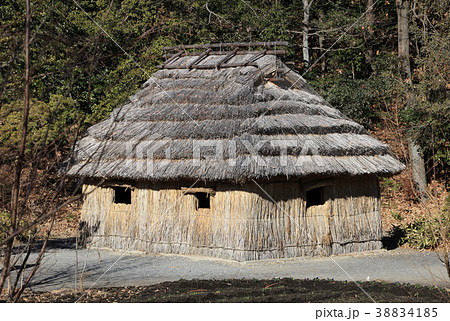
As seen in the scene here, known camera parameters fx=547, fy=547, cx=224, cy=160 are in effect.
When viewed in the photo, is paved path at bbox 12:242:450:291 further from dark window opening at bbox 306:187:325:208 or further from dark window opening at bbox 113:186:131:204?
dark window opening at bbox 113:186:131:204

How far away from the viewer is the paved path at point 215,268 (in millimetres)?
10953

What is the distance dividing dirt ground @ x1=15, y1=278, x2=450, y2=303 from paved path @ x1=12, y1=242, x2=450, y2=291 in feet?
4.02

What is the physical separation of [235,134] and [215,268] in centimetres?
319

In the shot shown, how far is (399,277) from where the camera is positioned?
36.8ft

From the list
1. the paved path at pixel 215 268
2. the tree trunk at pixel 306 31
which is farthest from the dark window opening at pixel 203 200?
the tree trunk at pixel 306 31

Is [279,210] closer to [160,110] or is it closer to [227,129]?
[227,129]

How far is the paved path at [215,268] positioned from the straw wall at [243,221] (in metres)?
0.34

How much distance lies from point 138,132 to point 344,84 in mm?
11981

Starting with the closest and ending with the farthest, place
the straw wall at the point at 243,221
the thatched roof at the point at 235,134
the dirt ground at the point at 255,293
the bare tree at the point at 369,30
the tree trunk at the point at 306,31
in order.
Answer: the dirt ground at the point at 255,293
the thatched roof at the point at 235,134
the straw wall at the point at 243,221
the tree trunk at the point at 306,31
the bare tree at the point at 369,30

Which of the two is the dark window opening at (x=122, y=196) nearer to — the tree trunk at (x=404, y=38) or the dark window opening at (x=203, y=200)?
the dark window opening at (x=203, y=200)

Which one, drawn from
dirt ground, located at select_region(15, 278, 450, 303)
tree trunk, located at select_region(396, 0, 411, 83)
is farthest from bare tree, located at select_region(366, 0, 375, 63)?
dirt ground, located at select_region(15, 278, 450, 303)

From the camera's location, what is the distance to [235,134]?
13102mm

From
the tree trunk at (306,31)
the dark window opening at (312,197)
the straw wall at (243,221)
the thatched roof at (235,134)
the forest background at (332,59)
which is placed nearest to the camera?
the thatched roof at (235,134)

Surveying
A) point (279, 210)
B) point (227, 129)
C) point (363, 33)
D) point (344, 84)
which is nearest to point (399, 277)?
point (279, 210)
